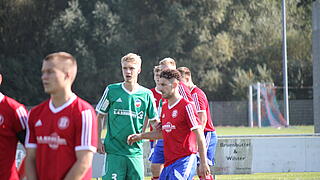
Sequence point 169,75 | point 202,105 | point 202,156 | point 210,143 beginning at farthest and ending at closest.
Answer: point 210,143, point 202,105, point 169,75, point 202,156

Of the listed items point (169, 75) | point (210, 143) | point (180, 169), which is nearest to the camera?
point (169, 75)

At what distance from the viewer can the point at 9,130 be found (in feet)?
18.3

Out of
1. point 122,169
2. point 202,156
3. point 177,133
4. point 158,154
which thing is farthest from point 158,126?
point 158,154

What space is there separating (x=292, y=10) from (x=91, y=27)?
50.9 feet

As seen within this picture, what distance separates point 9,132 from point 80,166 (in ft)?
2.93

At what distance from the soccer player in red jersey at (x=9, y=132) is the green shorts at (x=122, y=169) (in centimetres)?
270

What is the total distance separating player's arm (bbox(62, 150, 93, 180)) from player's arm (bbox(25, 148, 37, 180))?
0.99ft

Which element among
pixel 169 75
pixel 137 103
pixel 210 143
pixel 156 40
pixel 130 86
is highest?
pixel 156 40

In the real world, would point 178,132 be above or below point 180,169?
above

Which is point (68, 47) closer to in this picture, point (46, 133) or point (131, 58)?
point (131, 58)

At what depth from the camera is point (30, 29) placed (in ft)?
163

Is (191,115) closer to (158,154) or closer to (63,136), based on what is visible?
(63,136)

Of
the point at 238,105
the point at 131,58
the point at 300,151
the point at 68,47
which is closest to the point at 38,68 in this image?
the point at 68,47

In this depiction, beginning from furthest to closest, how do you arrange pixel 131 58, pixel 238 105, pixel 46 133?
1. pixel 238 105
2. pixel 131 58
3. pixel 46 133
